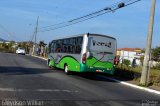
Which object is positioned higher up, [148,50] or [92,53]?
[148,50]

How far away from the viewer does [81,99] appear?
42.5ft

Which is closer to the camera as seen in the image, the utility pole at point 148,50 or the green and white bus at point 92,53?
the utility pole at point 148,50

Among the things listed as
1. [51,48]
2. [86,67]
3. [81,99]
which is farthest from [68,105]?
[51,48]

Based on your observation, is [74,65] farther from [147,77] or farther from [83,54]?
[147,77]

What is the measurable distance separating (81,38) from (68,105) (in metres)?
11.6

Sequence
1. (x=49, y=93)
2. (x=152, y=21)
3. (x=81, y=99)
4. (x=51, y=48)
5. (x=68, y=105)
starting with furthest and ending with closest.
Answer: (x=51, y=48) < (x=152, y=21) < (x=49, y=93) < (x=81, y=99) < (x=68, y=105)

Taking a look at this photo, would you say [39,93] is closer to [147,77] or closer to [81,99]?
[81,99]

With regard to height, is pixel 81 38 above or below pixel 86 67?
above

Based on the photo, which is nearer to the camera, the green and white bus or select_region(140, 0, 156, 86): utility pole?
select_region(140, 0, 156, 86): utility pole

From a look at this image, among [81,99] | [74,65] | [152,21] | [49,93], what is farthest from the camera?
[74,65]

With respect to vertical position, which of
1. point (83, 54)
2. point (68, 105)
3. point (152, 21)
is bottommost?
point (68, 105)

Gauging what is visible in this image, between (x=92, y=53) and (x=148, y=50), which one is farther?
(x=92, y=53)

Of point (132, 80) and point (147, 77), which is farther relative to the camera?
point (132, 80)

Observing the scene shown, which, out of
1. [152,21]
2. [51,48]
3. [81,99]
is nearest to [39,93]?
[81,99]
